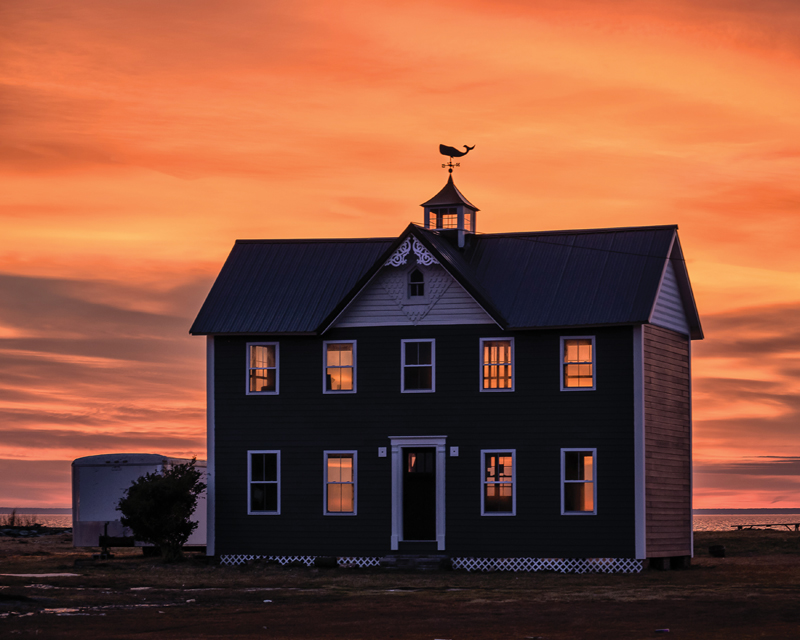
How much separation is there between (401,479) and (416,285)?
5.46m

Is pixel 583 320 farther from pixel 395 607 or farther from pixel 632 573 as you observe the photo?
pixel 395 607

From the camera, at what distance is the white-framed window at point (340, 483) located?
33.1m

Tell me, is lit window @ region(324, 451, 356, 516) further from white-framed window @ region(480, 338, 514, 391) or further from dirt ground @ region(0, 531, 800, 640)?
white-framed window @ region(480, 338, 514, 391)

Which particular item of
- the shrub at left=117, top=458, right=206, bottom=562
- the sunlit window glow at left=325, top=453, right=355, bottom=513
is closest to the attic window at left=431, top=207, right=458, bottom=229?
the sunlit window glow at left=325, top=453, right=355, bottom=513

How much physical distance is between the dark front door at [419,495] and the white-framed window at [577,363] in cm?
430

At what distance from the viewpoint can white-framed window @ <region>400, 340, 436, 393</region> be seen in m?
32.8

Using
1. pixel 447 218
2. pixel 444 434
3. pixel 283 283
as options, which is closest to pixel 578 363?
→ pixel 444 434

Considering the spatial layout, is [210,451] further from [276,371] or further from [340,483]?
[340,483]

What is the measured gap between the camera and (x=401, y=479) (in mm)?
32750

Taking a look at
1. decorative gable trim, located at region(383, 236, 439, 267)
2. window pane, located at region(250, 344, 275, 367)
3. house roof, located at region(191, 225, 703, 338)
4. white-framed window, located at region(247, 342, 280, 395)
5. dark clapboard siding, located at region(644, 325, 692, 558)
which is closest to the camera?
dark clapboard siding, located at region(644, 325, 692, 558)

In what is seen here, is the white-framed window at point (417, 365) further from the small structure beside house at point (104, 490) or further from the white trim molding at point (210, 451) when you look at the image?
the small structure beside house at point (104, 490)

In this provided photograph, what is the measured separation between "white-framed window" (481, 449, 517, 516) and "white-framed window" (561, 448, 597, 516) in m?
1.41

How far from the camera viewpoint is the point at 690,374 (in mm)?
34781

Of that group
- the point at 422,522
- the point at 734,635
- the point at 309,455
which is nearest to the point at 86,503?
the point at 309,455
